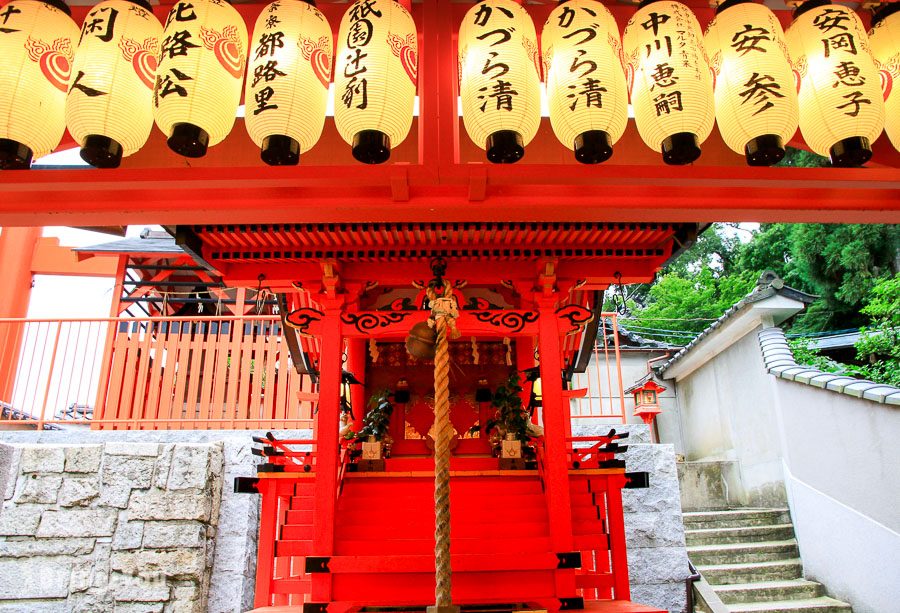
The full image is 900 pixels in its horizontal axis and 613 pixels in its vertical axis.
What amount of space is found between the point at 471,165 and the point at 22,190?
252 centimetres

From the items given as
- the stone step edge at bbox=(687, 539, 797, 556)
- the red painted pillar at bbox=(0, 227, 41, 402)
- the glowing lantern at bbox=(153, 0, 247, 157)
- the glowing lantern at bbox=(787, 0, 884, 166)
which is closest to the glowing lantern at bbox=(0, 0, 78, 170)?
the glowing lantern at bbox=(153, 0, 247, 157)

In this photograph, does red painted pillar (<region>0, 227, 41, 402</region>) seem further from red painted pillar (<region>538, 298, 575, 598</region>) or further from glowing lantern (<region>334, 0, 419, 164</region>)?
glowing lantern (<region>334, 0, 419, 164</region>)

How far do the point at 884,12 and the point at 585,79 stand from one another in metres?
2.03

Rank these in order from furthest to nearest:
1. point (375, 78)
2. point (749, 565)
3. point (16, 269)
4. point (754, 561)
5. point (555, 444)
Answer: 1. point (16, 269)
2. point (754, 561)
3. point (749, 565)
4. point (555, 444)
5. point (375, 78)

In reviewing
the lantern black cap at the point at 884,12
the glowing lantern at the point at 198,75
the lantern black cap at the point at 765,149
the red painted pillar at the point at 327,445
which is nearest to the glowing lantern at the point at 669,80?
the lantern black cap at the point at 765,149

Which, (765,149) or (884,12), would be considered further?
(884,12)

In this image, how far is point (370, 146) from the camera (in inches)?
114

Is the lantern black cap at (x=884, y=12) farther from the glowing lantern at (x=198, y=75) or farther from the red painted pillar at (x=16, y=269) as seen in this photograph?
the red painted pillar at (x=16, y=269)

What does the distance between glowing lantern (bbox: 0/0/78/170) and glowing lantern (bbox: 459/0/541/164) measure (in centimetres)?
207

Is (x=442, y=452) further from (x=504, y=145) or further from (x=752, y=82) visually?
(x=752, y=82)

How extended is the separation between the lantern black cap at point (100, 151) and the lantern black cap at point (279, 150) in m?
0.69

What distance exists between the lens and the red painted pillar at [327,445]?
5268 mm

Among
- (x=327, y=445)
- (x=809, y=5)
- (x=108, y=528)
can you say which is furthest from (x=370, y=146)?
(x=108, y=528)

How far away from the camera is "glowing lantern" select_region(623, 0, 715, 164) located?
294 centimetres
